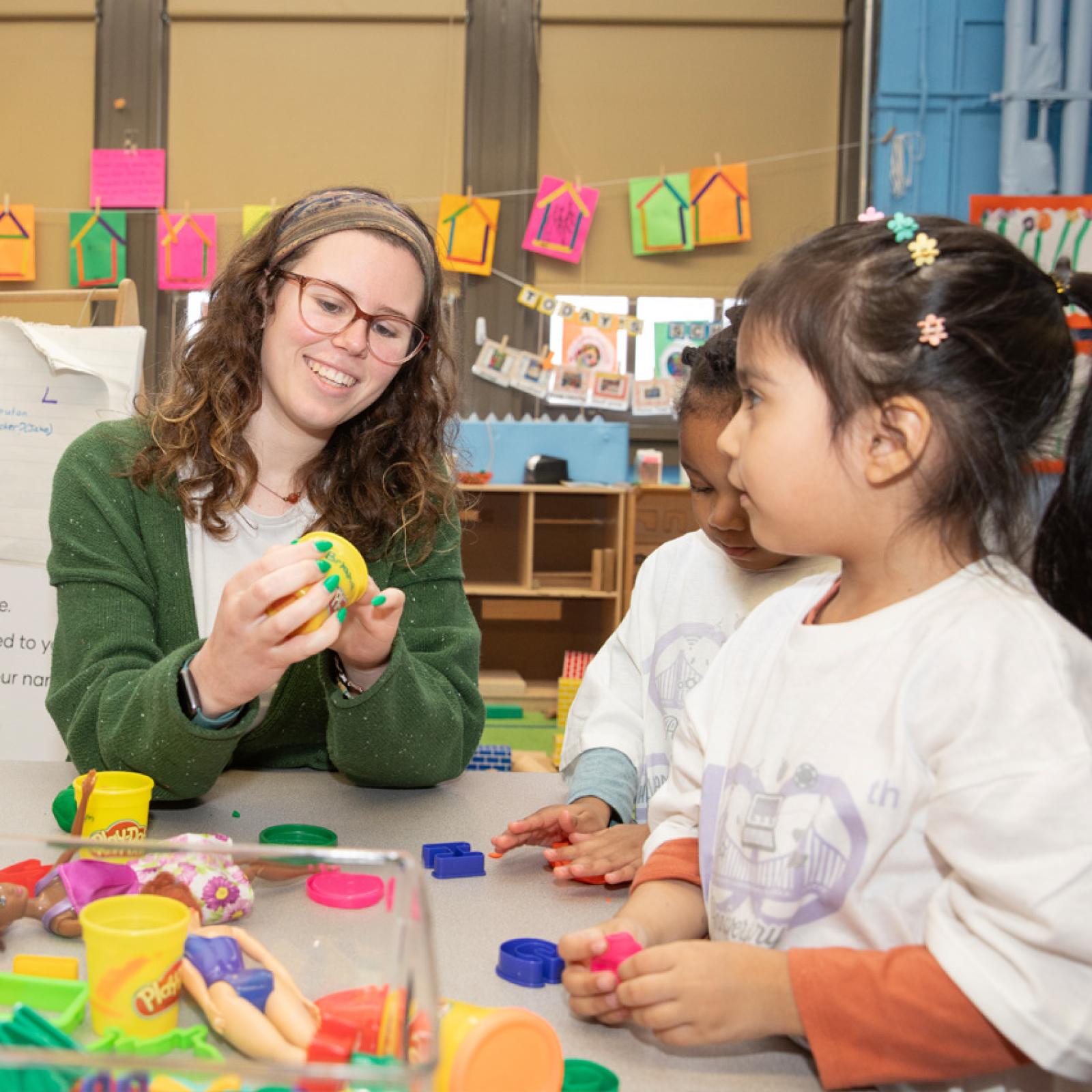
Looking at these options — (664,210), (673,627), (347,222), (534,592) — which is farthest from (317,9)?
(673,627)

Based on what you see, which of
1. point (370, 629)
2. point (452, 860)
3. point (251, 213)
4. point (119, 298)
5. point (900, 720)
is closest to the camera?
point (900, 720)

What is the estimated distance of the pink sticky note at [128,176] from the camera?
4176 millimetres

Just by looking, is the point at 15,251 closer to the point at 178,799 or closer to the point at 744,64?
the point at 744,64

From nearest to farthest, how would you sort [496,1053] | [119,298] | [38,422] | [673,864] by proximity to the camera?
[496,1053]
[673,864]
[38,422]
[119,298]

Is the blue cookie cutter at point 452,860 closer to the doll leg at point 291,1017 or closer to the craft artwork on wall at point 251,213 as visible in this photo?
the doll leg at point 291,1017

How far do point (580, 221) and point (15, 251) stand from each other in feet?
6.89

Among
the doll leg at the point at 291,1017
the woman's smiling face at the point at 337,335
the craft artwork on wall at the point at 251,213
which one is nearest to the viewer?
the doll leg at the point at 291,1017

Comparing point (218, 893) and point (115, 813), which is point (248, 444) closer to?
point (115, 813)

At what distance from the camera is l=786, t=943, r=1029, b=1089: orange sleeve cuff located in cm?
58

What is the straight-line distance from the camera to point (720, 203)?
4148mm

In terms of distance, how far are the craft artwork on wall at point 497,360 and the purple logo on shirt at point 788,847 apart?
362cm

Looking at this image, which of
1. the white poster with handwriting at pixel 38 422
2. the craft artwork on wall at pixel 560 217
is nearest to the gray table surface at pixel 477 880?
the white poster with handwriting at pixel 38 422

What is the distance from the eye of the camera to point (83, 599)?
1139 millimetres

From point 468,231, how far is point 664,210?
73 cm
